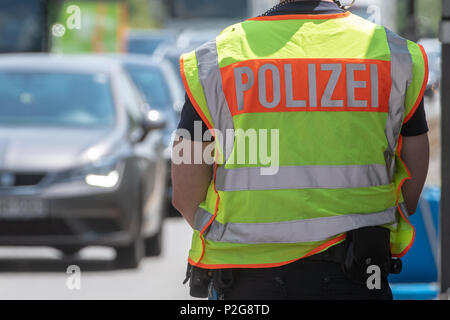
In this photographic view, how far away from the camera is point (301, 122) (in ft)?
9.88

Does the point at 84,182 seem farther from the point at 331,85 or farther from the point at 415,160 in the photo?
the point at 331,85

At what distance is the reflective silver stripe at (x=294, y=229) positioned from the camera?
3.00 metres

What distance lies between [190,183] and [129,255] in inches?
231

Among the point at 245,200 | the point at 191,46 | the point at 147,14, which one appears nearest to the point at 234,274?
the point at 245,200

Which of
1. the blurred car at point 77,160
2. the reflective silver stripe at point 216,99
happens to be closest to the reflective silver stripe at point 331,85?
the reflective silver stripe at point 216,99

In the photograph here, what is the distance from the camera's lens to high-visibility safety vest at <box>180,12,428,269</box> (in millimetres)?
3016

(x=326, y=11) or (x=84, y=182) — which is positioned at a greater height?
(x=326, y=11)

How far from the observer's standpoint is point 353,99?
3.04 m

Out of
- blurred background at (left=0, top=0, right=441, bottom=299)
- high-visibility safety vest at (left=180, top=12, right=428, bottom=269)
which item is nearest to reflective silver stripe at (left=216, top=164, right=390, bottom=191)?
high-visibility safety vest at (left=180, top=12, right=428, bottom=269)

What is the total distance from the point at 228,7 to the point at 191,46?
27.1m

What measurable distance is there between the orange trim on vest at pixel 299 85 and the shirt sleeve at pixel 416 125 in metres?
0.12

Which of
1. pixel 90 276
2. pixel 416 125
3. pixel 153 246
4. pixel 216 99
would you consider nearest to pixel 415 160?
pixel 416 125

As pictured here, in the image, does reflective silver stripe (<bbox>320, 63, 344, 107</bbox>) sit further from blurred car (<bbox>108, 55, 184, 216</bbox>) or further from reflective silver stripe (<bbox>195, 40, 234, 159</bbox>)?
blurred car (<bbox>108, 55, 184, 216</bbox>)

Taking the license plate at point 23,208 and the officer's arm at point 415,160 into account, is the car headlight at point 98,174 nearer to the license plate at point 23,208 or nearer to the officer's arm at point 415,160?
the license plate at point 23,208
